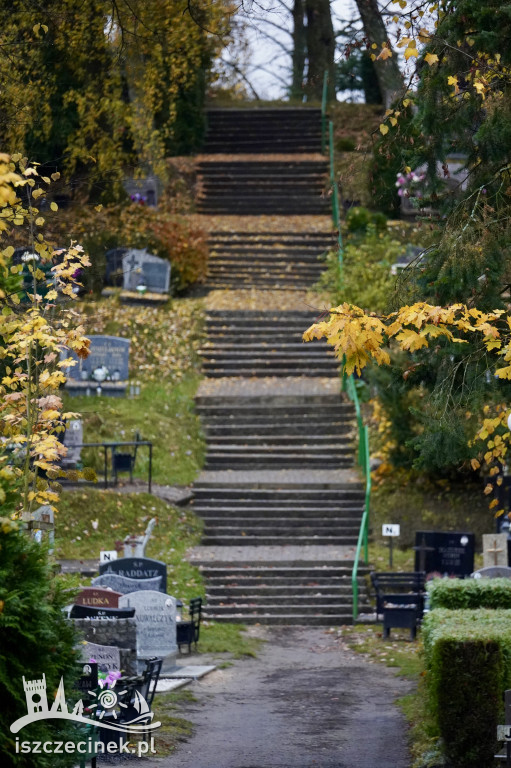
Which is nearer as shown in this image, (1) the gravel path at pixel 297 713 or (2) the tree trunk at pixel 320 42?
(1) the gravel path at pixel 297 713

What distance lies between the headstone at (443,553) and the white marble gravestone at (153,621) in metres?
5.02

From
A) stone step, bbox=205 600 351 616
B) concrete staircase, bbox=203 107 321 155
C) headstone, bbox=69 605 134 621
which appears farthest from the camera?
concrete staircase, bbox=203 107 321 155

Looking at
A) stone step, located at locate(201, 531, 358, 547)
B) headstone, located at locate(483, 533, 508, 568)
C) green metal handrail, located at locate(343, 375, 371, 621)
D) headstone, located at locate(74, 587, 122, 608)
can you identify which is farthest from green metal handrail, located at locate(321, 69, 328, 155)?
headstone, located at locate(74, 587, 122, 608)

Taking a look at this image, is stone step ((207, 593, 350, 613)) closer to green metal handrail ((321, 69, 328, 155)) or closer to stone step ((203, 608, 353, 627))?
stone step ((203, 608, 353, 627))

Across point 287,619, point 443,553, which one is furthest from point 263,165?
point 287,619

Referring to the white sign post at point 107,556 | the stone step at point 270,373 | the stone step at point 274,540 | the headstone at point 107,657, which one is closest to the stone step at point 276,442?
the stone step at point 270,373

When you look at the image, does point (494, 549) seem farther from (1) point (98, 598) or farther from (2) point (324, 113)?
(2) point (324, 113)

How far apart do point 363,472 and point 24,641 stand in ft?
47.1

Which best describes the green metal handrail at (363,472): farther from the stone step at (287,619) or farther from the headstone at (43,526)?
the headstone at (43,526)

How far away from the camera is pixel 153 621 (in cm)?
1402

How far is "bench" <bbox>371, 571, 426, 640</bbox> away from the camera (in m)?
16.1

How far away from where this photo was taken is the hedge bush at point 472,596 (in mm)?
12312

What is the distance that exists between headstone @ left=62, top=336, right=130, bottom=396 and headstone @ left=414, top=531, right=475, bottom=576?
7.65 m

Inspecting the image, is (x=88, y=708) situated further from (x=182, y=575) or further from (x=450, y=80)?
(x=182, y=575)
